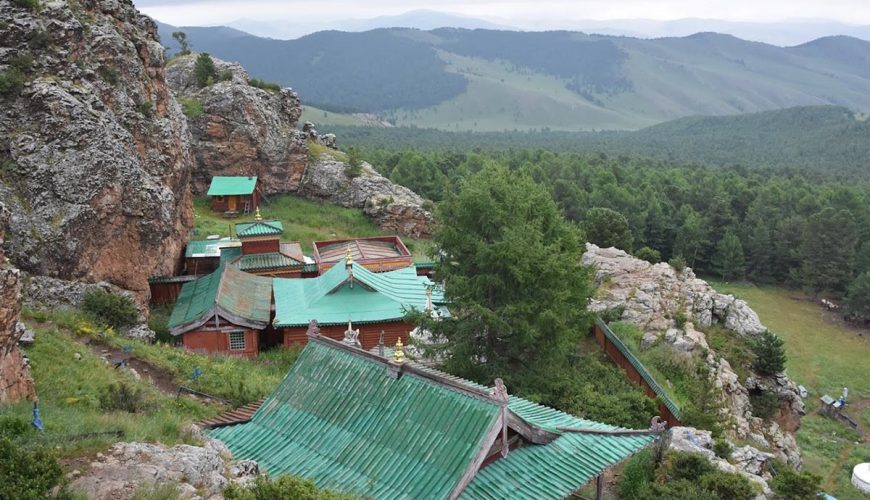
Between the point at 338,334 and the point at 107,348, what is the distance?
9.46 metres

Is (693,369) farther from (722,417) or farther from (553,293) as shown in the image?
(553,293)

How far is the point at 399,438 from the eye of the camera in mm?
12664

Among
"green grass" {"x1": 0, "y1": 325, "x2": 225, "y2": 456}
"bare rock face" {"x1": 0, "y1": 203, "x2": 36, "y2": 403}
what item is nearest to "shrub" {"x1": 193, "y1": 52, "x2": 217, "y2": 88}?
"green grass" {"x1": 0, "y1": 325, "x2": 225, "y2": 456}

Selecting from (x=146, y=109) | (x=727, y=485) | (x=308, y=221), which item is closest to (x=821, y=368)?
(x=727, y=485)

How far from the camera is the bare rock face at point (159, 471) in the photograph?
32.0ft

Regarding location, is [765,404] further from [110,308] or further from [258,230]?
[110,308]

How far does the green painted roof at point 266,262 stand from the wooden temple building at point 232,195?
1541 cm

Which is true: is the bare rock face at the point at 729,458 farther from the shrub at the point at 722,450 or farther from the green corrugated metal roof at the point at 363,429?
the green corrugated metal roof at the point at 363,429

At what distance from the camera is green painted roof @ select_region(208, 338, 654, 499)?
11945 millimetres

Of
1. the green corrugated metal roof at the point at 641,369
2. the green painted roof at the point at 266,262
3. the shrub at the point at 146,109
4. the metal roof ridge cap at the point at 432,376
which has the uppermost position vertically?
the shrub at the point at 146,109

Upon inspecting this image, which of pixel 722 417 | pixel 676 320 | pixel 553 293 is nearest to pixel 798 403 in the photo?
pixel 676 320

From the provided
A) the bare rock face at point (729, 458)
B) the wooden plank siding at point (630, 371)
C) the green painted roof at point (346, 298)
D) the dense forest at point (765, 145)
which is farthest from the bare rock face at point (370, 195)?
the dense forest at point (765, 145)

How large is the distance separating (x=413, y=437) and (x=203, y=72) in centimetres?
5228

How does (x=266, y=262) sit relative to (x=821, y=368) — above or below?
above
